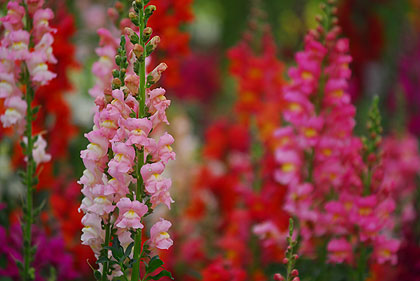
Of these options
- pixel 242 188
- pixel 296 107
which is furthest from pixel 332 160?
pixel 242 188

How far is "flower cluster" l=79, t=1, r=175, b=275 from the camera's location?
1292mm

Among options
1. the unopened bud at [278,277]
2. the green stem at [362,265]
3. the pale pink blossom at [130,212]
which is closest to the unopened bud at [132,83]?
the pale pink blossom at [130,212]

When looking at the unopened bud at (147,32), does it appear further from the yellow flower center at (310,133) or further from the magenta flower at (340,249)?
the magenta flower at (340,249)

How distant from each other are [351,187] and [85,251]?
0.95 m

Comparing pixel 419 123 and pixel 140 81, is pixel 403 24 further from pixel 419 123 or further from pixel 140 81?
pixel 140 81

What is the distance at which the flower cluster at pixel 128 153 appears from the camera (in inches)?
50.9

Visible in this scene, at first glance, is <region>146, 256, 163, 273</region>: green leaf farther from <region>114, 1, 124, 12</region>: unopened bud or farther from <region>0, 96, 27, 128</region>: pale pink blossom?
<region>114, 1, 124, 12</region>: unopened bud

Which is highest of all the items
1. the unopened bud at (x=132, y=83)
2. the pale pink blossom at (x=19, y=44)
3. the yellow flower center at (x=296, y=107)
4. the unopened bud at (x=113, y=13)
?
the unopened bud at (x=113, y=13)

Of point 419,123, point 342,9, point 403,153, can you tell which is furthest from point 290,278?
Answer: point 342,9

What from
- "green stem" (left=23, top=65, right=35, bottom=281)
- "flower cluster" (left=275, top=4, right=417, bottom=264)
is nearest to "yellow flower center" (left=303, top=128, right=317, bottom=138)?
"flower cluster" (left=275, top=4, right=417, bottom=264)

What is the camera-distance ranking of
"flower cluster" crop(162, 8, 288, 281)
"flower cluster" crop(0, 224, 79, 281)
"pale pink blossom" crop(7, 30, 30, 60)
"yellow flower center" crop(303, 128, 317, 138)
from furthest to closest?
"flower cluster" crop(162, 8, 288, 281) → "yellow flower center" crop(303, 128, 317, 138) → "flower cluster" crop(0, 224, 79, 281) → "pale pink blossom" crop(7, 30, 30, 60)

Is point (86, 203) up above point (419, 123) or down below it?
below

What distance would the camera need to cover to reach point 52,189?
2.39 meters

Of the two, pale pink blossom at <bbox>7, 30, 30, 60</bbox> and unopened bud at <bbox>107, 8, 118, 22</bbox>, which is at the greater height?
unopened bud at <bbox>107, 8, 118, 22</bbox>
